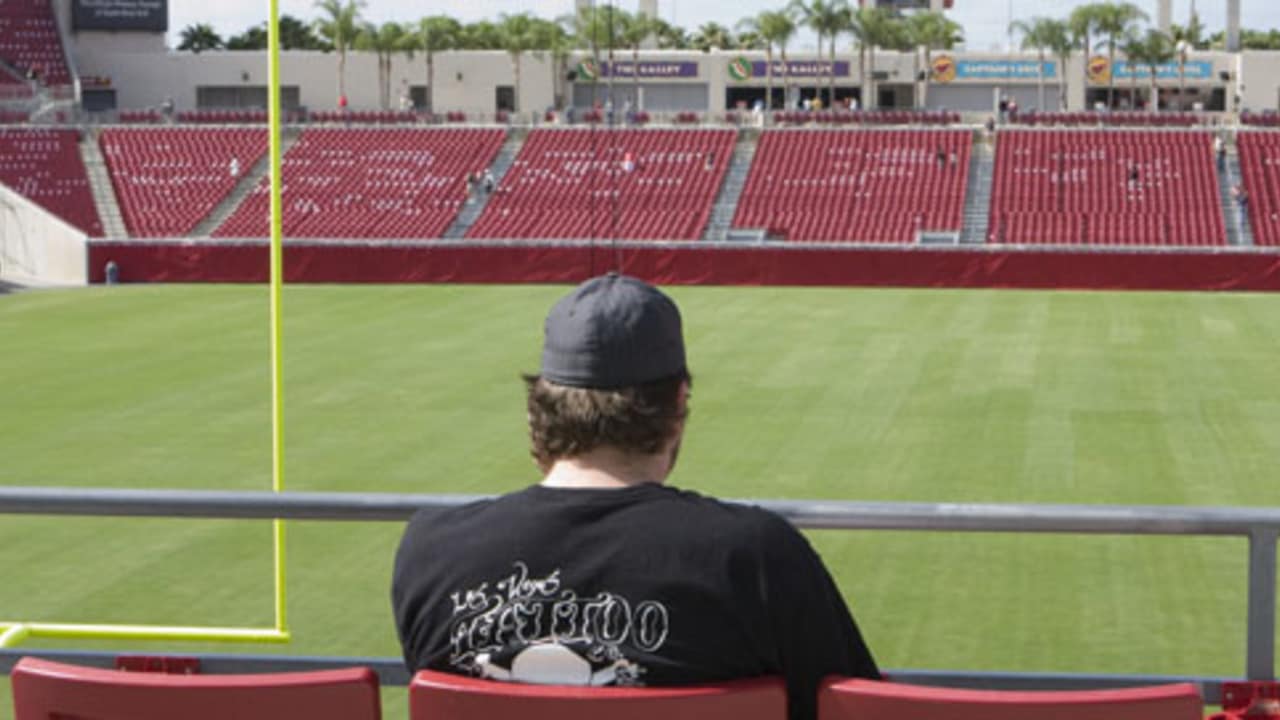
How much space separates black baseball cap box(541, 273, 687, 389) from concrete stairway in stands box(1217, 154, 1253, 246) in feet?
174

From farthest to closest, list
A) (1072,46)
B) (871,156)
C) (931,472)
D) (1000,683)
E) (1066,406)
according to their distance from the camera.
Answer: (1072,46) < (871,156) < (1066,406) < (931,472) < (1000,683)

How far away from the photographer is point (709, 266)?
47719mm

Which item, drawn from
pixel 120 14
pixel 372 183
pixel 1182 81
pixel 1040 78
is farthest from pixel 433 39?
pixel 1182 81

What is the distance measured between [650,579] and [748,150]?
62105 millimetres

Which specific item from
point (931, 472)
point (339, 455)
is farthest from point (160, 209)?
point (931, 472)

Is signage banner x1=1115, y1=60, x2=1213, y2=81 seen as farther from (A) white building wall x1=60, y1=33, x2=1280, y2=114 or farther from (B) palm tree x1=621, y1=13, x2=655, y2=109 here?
(B) palm tree x1=621, y1=13, x2=655, y2=109

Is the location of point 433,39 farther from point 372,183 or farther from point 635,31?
point 372,183

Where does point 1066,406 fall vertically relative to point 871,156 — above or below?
below

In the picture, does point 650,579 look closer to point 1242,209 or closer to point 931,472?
point 931,472

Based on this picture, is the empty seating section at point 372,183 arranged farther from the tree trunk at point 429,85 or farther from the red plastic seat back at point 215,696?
the red plastic seat back at point 215,696

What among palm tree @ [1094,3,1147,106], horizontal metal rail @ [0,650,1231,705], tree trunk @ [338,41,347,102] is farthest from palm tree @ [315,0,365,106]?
horizontal metal rail @ [0,650,1231,705]

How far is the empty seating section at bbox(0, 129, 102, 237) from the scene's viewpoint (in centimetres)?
5803

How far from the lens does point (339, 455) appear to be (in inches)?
808

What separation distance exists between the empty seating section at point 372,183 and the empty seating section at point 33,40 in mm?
20983
